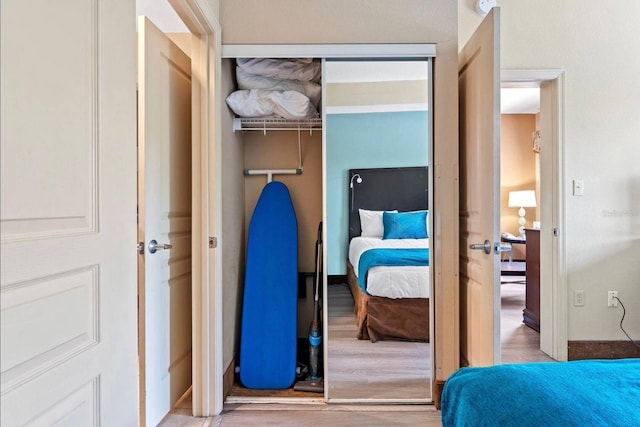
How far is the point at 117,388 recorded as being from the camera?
0.98 meters

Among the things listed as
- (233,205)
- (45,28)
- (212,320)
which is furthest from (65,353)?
(233,205)

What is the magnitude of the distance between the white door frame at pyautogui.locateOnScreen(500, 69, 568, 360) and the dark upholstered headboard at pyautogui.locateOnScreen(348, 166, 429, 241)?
1.19 metres

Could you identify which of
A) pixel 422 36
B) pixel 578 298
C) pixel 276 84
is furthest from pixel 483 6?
pixel 578 298

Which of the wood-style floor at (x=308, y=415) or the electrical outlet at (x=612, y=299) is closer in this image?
the wood-style floor at (x=308, y=415)

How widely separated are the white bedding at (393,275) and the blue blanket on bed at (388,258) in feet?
0.06

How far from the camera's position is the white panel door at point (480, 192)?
1.57m

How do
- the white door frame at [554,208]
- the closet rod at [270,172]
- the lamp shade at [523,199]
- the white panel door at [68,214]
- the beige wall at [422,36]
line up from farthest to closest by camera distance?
the lamp shade at [523,199] → the white door frame at [554,208] → the closet rod at [270,172] → the beige wall at [422,36] → the white panel door at [68,214]

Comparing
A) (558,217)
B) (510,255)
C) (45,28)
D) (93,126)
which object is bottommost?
(510,255)

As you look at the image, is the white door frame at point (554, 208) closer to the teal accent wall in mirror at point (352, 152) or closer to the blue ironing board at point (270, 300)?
the teal accent wall in mirror at point (352, 152)

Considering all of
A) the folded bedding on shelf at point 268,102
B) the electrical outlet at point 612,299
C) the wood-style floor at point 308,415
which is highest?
the folded bedding on shelf at point 268,102

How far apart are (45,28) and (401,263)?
188cm

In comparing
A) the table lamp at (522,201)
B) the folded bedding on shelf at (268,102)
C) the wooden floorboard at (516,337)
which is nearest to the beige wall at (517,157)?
the table lamp at (522,201)

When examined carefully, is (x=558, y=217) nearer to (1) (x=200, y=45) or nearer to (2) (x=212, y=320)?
(2) (x=212, y=320)

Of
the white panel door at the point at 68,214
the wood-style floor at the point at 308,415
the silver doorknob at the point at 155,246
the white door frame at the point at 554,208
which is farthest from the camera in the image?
the white door frame at the point at 554,208
